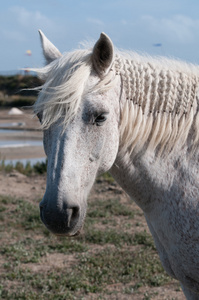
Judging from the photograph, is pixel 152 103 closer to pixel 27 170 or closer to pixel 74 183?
pixel 74 183

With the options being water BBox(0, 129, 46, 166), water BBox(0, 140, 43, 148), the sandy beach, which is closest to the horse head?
the sandy beach

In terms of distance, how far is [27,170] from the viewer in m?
10.5

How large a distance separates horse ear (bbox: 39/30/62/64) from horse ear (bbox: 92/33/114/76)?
0.49 m

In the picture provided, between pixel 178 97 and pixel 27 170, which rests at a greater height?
pixel 178 97

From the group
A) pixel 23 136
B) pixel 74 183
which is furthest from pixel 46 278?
pixel 23 136

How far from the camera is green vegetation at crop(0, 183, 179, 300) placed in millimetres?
4637

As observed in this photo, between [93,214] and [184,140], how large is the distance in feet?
16.3

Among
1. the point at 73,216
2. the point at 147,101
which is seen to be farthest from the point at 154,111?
the point at 73,216

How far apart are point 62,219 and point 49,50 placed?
125 centimetres

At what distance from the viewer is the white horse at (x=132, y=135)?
2301 mm

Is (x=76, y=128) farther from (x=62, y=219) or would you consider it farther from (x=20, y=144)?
(x=20, y=144)

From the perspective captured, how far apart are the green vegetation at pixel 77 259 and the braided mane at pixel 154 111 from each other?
243 centimetres

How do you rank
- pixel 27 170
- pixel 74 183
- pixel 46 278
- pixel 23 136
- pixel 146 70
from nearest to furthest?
pixel 74 183 → pixel 146 70 → pixel 46 278 → pixel 27 170 → pixel 23 136

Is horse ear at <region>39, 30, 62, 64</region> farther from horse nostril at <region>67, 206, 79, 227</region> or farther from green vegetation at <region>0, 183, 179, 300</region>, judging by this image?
green vegetation at <region>0, 183, 179, 300</region>
